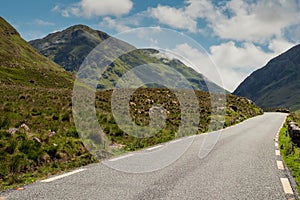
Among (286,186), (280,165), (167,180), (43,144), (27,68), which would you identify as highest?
(27,68)

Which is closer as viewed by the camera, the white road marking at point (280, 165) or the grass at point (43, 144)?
the grass at point (43, 144)

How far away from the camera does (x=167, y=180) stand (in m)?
7.91

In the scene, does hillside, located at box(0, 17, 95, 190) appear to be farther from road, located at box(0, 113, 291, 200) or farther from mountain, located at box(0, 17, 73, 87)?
mountain, located at box(0, 17, 73, 87)

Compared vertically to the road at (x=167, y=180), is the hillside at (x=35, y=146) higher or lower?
higher

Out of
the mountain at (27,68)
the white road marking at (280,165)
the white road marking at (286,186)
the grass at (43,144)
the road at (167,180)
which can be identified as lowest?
the white road marking at (280,165)

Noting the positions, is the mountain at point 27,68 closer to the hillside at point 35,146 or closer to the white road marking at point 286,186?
the hillside at point 35,146

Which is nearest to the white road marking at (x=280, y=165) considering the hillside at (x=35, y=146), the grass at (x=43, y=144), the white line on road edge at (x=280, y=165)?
the white line on road edge at (x=280, y=165)

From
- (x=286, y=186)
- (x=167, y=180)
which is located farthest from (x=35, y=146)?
(x=286, y=186)

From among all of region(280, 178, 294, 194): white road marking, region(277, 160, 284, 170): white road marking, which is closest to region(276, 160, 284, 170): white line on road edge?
region(277, 160, 284, 170): white road marking

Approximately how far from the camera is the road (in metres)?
6.54

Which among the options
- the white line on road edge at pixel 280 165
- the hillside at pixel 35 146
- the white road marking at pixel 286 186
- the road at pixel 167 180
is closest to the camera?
the road at pixel 167 180

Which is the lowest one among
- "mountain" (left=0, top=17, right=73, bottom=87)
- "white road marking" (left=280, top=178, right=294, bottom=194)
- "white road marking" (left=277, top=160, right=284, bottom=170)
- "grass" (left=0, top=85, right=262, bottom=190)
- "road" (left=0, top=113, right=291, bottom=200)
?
"white road marking" (left=277, top=160, right=284, bottom=170)

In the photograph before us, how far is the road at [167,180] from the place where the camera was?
6539 millimetres

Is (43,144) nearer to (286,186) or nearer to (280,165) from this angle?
(286,186)
